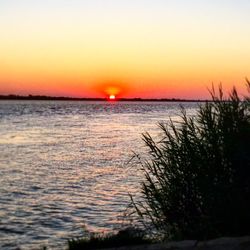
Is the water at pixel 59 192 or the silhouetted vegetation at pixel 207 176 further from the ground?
the silhouetted vegetation at pixel 207 176

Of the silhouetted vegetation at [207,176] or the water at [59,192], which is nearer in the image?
the silhouetted vegetation at [207,176]

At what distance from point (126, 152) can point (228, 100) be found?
2170 centimetres

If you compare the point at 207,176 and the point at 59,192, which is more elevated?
the point at 207,176

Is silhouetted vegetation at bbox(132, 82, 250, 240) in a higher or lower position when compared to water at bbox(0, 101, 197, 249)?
higher

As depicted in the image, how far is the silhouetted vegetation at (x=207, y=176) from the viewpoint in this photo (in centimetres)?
817

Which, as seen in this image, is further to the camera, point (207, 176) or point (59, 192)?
point (59, 192)

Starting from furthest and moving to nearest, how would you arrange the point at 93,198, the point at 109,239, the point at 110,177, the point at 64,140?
the point at 64,140 → the point at 110,177 → the point at 93,198 → the point at 109,239

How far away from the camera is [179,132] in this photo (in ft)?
32.6

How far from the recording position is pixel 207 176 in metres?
8.73

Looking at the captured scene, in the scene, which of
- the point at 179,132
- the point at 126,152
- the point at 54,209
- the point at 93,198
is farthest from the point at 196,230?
the point at 126,152

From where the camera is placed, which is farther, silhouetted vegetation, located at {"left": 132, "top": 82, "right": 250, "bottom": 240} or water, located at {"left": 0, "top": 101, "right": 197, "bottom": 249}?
water, located at {"left": 0, "top": 101, "right": 197, "bottom": 249}

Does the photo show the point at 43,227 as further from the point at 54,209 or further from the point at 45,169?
the point at 45,169

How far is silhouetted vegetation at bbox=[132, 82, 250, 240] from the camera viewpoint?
817 cm

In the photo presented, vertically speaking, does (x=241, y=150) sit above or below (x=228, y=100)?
below
